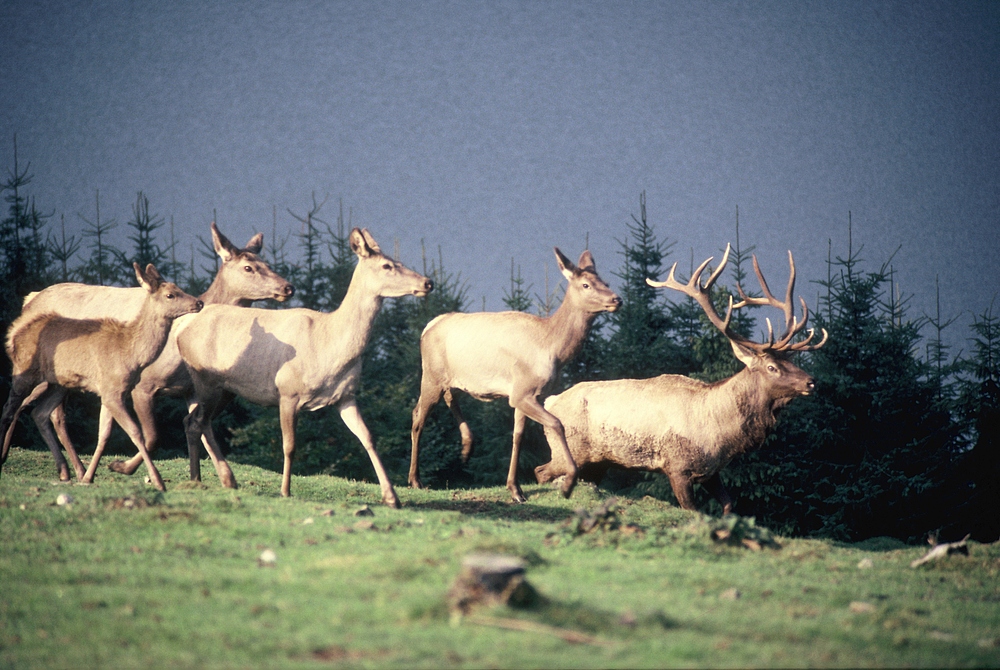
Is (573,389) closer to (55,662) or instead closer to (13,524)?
(13,524)

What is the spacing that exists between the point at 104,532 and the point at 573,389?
7.45m

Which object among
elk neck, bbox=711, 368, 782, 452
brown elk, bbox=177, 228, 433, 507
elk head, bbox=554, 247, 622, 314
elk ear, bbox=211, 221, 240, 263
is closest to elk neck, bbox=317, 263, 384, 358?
brown elk, bbox=177, 228, 433, 507

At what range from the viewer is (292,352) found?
10.7 meters

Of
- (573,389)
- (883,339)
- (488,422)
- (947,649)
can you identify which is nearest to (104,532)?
(947,649)

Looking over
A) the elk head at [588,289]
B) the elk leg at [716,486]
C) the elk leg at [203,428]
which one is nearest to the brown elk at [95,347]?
the elk leg at [203,428]

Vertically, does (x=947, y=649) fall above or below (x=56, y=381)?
below

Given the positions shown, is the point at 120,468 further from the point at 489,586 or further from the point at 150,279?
the point at 489,586

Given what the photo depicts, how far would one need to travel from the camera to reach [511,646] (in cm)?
509

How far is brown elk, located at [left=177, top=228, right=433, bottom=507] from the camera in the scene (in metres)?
10.6

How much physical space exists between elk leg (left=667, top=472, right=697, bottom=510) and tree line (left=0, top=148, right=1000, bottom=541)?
214 cm

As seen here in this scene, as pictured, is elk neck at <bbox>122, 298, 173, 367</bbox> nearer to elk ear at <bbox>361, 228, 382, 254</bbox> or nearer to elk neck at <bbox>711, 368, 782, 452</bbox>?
elk ear at <bbox>361, 228, 382, 254</bbox>

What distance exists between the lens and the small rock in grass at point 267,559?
6.80 metres

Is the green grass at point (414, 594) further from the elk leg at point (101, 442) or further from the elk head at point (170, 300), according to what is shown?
the elk head at point (170, 300)

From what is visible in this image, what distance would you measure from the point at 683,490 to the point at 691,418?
927mm
